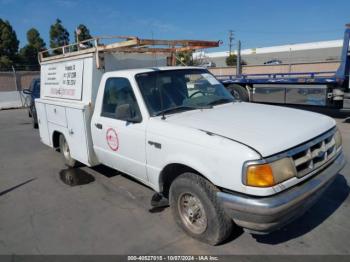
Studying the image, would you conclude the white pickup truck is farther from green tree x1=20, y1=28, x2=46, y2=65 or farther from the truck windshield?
green tree x1=20, y1=28, x2=46, y2=65

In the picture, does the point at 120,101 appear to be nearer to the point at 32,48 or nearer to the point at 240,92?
the point at 240,92

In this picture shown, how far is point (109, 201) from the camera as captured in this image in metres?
4.50

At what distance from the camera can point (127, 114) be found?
12.4ft

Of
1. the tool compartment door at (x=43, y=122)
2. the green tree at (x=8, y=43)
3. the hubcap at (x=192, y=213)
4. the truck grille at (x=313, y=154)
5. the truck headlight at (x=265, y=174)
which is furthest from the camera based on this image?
the green tree at (x=8, y=43)

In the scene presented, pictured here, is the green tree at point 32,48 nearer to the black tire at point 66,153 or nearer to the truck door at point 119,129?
the black tire at point 66,153

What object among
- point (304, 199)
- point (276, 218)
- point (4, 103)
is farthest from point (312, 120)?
point (4, 103)

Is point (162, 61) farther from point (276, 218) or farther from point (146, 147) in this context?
point (276, 218)

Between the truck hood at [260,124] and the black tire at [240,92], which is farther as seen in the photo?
the black tire at [240,92]

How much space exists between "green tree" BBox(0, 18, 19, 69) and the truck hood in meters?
39.6

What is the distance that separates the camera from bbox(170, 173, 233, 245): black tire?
2990 millimetres

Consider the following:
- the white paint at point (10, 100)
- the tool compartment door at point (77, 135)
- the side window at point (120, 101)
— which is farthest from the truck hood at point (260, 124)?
the white paint at point (10, 100)

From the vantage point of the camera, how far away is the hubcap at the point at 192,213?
128 inches

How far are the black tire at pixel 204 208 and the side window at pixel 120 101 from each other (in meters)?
1.02

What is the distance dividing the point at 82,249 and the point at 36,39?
45.1m
